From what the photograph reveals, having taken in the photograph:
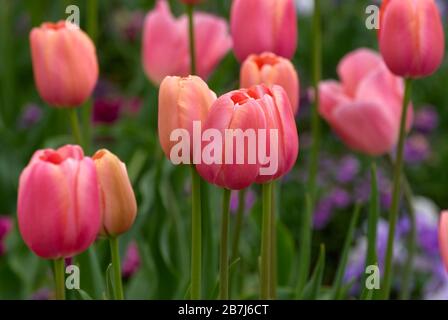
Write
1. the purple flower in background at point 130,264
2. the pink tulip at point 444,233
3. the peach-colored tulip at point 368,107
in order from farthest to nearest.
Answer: the purple flower in background at point 130,264 → the peach-colored tulip at point 368,107 → the pink tulip at point 444,233

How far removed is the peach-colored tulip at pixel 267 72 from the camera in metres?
1.32

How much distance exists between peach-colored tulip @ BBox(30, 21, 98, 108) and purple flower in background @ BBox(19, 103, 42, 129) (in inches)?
49.5

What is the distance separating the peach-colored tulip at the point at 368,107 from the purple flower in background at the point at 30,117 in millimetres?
1144

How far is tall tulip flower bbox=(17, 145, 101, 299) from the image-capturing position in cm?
105

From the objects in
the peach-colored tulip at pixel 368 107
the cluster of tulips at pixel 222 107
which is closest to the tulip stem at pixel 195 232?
the cluster of tulips at pixel 222 107

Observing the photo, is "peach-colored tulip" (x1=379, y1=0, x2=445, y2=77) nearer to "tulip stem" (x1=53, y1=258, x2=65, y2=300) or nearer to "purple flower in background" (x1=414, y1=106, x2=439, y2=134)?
"tulip stem" (x1=53, y1=258, x2=65, y2=300)

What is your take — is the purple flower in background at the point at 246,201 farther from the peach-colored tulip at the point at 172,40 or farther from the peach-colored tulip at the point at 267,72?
the peach-colored tulip at the point at 267,72

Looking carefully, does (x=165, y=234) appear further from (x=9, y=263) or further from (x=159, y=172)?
(x=9, y=263)

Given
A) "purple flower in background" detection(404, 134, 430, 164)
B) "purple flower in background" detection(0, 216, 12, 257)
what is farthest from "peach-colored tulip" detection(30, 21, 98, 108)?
"purple flower in background" detection(404, 134, 430, 164)

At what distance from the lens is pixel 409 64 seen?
1.33 meters

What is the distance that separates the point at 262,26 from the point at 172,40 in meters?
0.56

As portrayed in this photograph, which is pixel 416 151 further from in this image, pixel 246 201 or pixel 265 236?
pixel 265 236

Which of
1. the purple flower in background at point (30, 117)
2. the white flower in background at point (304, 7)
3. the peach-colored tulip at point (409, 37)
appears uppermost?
the white flower in background at point (304, 7)

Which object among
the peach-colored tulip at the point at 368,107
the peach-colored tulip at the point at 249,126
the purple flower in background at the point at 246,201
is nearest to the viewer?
the peach-colored tulip at the point at 249,126
